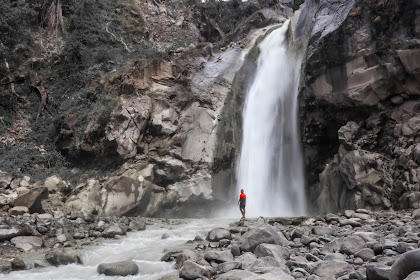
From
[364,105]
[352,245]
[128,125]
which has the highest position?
[364,105]

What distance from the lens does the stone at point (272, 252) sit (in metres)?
5.92

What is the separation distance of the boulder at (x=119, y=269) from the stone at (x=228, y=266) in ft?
6.96

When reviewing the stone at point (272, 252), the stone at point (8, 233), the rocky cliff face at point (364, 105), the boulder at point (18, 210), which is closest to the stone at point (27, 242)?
the stone at point (8, 233)

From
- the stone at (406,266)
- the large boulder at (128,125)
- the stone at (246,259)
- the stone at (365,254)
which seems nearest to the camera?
the stone at (406,266)

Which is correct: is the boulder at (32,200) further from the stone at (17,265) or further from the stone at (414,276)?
the stone at (414,276)

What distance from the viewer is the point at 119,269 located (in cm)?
693

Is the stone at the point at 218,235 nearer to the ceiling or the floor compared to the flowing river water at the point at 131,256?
nearer to the ceiling

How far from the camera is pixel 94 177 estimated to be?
1661 cm

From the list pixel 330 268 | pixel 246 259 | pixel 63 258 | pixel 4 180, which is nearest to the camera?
pixel 330 268

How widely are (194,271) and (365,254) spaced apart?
284 centimetres

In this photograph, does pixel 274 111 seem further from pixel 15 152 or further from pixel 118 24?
pixel 118 24

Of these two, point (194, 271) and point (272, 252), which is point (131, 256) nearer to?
point (194, 271)

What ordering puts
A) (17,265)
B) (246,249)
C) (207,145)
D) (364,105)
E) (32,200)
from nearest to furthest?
1. (246,249)
2. (17,265)
3. (32,200)
4. (364,105)
5. (207,145)

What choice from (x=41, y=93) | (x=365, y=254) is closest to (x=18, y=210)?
(x=365, y=254)
